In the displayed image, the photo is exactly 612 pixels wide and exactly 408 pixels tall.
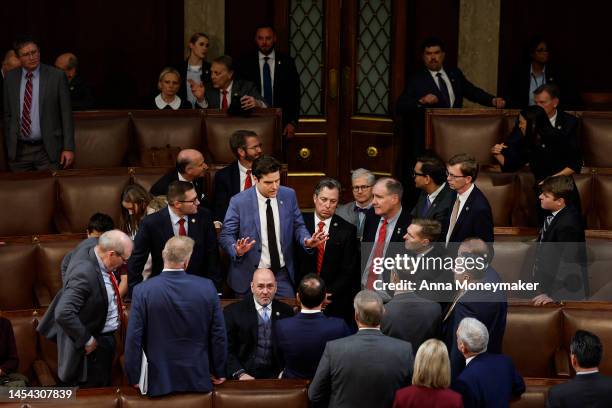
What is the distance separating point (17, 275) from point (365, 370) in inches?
95.3

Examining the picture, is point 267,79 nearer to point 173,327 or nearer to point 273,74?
point 273,74

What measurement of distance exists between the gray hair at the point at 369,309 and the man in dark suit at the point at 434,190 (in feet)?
4.68

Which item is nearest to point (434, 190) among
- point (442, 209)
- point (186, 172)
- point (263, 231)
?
point (442, 209)

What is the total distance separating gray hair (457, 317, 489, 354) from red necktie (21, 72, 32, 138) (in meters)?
3.58

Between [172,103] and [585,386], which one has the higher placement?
[172,103]

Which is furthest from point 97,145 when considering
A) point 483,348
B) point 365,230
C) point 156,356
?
point 483,348

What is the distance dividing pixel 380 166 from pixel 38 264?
11.6 feet

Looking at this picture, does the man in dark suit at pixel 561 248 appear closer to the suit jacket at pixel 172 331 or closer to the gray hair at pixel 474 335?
the gray hair at pixel 474 335

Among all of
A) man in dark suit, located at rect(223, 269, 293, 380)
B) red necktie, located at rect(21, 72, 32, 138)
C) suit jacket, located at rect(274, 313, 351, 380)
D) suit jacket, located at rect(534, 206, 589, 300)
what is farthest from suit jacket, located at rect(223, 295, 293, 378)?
red necktie, located at rect(21, 72, 32, 138)

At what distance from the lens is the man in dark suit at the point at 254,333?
5.80 metres

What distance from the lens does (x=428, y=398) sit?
196 inches

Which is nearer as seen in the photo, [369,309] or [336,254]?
[369,309]

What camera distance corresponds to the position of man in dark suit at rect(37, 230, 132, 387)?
5.63 metres

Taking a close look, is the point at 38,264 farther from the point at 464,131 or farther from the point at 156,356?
the point at 464,131
